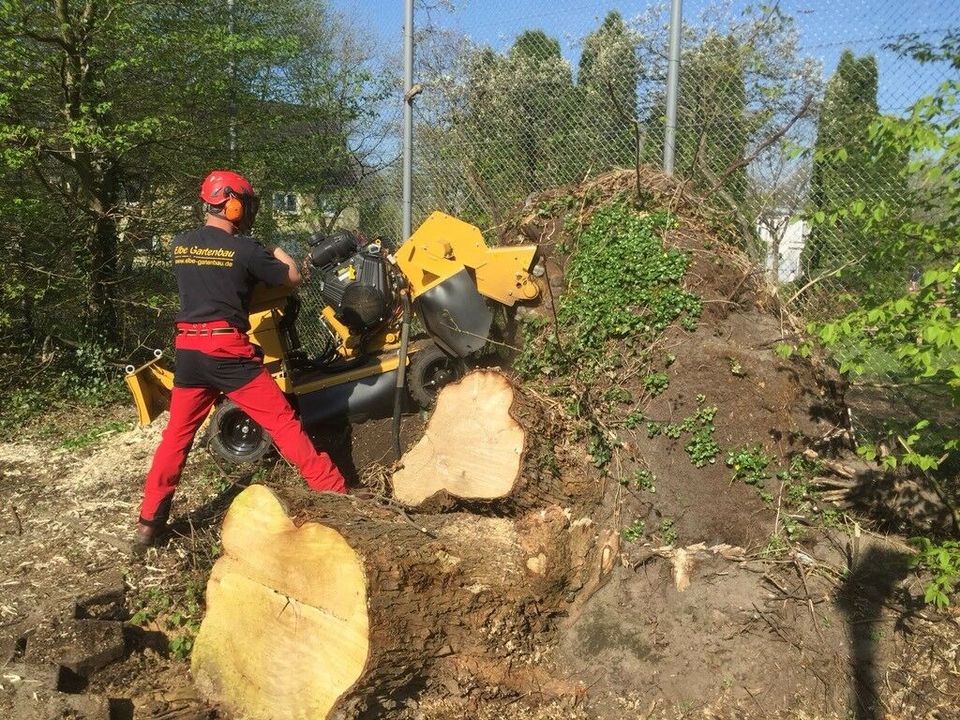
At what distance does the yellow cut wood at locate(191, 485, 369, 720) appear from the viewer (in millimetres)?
3389

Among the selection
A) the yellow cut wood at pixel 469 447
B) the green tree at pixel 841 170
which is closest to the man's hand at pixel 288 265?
the yellow cut wood at pixel 469 447

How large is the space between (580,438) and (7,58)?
5775mm

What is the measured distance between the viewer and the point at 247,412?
14.8ft

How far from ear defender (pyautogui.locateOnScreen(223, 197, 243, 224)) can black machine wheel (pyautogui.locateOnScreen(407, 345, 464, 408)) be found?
1.58 m

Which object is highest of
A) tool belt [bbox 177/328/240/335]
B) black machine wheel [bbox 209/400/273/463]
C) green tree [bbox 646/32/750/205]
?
green tree [bbox 646/32/750/205]

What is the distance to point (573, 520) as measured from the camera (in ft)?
13.8

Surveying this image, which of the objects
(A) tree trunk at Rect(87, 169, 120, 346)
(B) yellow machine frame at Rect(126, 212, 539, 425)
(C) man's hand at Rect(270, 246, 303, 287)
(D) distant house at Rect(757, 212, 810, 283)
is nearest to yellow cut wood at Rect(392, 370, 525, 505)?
(C) man's hand at Rect(270, 246, 303, 287)

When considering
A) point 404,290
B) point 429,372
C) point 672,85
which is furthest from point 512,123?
point 429,372

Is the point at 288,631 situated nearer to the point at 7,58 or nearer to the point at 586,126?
the point at 586,126

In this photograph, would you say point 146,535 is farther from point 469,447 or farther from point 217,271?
point 469,447

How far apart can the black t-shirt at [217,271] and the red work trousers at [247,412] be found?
137mm

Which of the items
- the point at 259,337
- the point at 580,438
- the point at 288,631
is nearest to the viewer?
the point at 288,631

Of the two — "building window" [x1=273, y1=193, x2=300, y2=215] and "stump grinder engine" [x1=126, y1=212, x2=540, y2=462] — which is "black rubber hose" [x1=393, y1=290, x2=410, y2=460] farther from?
"building window" [x1=273, y1=193, x2=300, y2=215]

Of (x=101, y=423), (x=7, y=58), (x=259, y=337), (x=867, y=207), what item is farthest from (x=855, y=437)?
(x=7, y=58)
